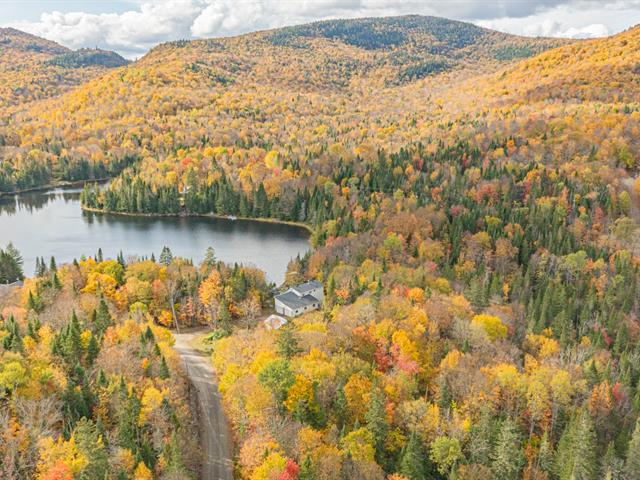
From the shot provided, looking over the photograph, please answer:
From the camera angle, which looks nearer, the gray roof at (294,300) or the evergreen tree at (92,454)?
the evergreen tree at (92,454)

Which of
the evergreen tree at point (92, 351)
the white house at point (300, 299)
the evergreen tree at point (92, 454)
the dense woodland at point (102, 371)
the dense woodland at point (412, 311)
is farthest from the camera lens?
the white house at point (300, 299)

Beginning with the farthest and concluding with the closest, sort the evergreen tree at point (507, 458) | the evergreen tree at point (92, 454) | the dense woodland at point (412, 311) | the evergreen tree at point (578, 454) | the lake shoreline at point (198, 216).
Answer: the lake shoreline at point (198, 216) → the dense woodland at point (412, 311) → the evergreen tree at point (507, 458) → the evergreen tree at point (578, 454) → the evergreen tree at point (92, 454)

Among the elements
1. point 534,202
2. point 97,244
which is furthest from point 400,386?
point 97,244

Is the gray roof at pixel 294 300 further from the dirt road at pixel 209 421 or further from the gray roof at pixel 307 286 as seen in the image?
the dirt road at pixel 209 421

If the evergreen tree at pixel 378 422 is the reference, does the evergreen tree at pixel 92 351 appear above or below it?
above

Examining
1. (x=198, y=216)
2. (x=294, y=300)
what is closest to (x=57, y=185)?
(x=198, y=216)

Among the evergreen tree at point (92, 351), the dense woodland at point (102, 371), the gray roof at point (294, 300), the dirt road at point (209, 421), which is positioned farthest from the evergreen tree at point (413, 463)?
the gray roof at point (294, 300)

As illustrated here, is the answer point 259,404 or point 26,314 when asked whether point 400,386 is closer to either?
point 259,404

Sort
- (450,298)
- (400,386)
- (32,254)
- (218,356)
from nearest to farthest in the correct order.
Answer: (400,386) → (218,356) → (450,298) → (32,254)
